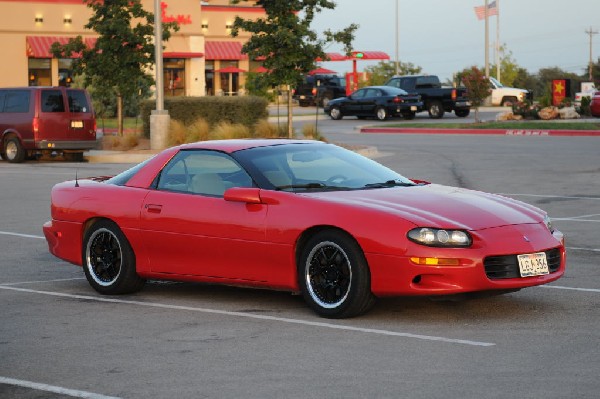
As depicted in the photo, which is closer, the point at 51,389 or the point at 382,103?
the point at 51,389

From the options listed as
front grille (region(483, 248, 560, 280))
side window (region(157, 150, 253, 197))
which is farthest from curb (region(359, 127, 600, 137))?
front grille (region(483, 248, 560, 280))

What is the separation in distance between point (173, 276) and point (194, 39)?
69.6 m

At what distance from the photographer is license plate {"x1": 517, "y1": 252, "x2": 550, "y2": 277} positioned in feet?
28.7

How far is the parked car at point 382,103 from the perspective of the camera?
170 ft

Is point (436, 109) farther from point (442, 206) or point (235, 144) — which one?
point (442, 206)

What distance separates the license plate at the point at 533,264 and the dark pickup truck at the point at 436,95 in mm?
44164

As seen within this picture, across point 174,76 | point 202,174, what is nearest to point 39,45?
point 174,76

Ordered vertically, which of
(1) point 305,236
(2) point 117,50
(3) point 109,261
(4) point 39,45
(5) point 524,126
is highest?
(4) point 39,45

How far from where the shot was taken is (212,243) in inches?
377

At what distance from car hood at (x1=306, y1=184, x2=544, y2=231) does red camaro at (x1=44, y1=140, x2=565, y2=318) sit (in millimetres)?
15

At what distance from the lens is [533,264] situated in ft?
29.0

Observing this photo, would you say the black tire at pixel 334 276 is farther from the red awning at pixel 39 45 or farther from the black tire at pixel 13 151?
the red awning at pixel 39 45

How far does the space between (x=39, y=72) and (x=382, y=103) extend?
28593 millimetres

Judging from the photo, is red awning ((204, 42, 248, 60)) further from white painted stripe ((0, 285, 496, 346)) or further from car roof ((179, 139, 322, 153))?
white painted stripe ((0, 285, 496, 346))
